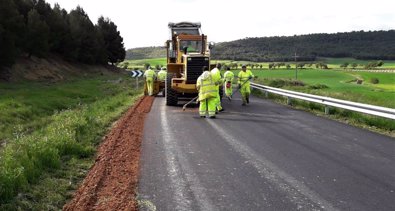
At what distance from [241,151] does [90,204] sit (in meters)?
3.95

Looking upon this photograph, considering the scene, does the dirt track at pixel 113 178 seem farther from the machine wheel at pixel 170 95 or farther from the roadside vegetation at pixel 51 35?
the roadside vegetation at pixel 51 35

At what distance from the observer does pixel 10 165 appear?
7340 mm

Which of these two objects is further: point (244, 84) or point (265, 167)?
point (244, 84)

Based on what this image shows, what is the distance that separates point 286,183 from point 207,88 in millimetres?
8387

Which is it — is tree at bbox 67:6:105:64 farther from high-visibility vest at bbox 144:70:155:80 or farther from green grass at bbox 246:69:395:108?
high-visibility vest at bbox 144:70:155:80

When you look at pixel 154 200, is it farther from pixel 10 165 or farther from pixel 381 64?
pixel 381 64

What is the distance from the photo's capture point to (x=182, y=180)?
6.91 metres

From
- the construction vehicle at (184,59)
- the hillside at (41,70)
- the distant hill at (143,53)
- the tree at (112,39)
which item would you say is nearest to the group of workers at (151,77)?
the construction vehicle at (184,59)

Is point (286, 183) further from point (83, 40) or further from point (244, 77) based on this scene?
point (83, 40)

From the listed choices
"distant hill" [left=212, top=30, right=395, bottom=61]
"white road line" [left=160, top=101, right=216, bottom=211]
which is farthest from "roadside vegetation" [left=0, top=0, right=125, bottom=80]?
"distant hill" [left=212, top=30, right=395, bottom=61]

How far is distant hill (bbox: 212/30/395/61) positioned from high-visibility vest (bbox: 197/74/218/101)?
4373 inches

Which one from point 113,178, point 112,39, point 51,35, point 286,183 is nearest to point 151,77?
point 113,178

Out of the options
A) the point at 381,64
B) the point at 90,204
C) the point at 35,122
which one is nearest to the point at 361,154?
the point at 90,204

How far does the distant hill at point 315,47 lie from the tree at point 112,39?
47.2 m
